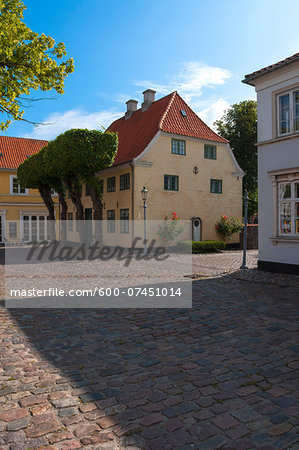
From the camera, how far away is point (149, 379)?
397 cm

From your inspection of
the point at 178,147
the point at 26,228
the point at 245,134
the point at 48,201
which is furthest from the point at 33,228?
the point at 245,134

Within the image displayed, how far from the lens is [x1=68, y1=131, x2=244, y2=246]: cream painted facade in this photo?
2259 cm

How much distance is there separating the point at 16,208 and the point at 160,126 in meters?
15.7

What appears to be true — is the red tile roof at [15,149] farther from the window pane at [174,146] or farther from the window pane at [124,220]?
the window pane at [174,146]

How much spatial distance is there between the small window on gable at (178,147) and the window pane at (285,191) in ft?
41.6

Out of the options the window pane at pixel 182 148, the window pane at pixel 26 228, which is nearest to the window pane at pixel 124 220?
the window pane at pixel 182 148

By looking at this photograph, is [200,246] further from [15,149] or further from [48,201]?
[15,149]

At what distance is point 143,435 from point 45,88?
1071 centimetres

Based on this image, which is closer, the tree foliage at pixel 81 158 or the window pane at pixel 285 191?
the window pane at pixel 285 191

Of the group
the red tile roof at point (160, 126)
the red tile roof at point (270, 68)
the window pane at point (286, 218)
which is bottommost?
the window pane at point (286, 218)

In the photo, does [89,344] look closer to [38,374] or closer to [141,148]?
[38,374]

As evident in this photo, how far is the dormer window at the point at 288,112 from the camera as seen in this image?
11.6 m

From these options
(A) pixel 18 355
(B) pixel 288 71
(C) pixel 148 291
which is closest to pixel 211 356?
(A) pixel 18 355

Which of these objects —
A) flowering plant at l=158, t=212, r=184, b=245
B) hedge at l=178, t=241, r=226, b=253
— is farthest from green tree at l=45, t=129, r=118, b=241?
hedge at l=178, t=241, r=226, b=253
